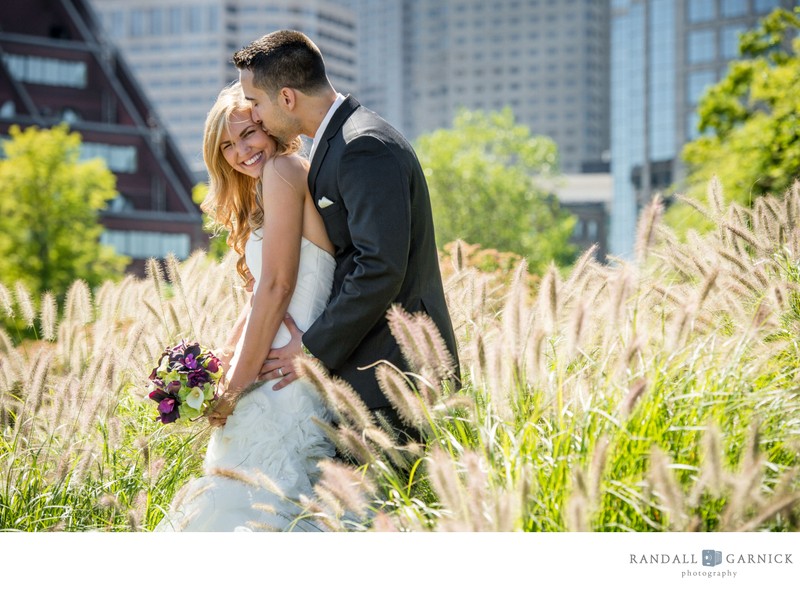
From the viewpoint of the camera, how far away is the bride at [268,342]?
3551mm

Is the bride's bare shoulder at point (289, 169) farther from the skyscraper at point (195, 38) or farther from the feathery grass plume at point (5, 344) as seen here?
the skyscraper at point (195, 38)

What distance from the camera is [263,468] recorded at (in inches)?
143

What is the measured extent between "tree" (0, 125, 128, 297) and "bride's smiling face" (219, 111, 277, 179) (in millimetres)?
31723

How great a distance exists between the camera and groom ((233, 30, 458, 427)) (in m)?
3.46

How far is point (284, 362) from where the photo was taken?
3.77m

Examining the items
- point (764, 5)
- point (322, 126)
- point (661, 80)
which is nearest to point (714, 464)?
point (322, 126)

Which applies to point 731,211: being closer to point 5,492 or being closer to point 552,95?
point 5,492

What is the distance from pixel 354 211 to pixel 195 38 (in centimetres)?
14918

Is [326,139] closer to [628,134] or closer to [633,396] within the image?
[633,396]

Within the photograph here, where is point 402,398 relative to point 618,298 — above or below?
below

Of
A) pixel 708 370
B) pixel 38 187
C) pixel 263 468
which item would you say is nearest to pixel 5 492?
pixel 263 468

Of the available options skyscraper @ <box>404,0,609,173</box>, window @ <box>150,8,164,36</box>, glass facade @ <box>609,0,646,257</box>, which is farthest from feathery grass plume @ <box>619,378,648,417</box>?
skyscraper @ <box>404,0,609,173</box>
